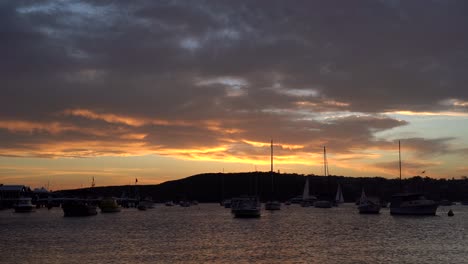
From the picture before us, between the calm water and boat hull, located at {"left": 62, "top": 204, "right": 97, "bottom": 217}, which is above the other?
boat hull, located at {"left": 62, "top": 204, "right": 97, "bottom": 217}

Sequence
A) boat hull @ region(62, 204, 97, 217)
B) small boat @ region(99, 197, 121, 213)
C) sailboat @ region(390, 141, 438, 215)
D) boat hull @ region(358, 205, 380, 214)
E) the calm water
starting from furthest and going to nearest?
small boat @ region(99, 197, 121, 213) < boat hull @ region(62, 204, 97, 217) < boat hull @ region(358, 205, 380, 214) < sailboat @ region(390, 141, 438, 215) < the calm water

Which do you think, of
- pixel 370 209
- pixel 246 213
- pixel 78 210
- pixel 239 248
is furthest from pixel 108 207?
pixel 239 248

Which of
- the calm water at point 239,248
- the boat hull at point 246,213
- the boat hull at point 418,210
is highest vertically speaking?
the boat hull at point 418,210

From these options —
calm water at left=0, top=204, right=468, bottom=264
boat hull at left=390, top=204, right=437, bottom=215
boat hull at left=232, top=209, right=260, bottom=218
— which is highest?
boat hull at left=390, top=204, right=437, bottom=215

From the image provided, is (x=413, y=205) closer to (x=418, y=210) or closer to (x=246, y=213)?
(x=418, y=210)

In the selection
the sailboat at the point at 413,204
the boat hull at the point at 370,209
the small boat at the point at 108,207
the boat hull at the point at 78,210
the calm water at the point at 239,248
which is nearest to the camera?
the calm water at the point at 239,248

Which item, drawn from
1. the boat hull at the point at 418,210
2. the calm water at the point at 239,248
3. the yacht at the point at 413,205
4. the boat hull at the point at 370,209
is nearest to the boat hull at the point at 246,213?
the yacht at the point at 413,205

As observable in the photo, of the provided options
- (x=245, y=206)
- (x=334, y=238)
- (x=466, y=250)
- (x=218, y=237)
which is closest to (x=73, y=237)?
(x=218, y=237)

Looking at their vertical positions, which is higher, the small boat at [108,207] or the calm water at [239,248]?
the small boat at [108,207]

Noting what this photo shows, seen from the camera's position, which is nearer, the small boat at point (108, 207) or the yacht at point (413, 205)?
the yacht at point (413, 205)

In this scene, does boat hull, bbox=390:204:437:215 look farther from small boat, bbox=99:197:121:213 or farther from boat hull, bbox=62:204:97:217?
small boat, bbox=99:197:121:213

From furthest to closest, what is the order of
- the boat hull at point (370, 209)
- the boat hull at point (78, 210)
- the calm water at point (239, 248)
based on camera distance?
the boat hull at point (78, 210), the boat hull at point (370, 209), the calm water at point (239, 248)

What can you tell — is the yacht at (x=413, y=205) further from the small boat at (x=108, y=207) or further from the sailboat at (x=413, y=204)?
the small boat at (x=108, y=207)

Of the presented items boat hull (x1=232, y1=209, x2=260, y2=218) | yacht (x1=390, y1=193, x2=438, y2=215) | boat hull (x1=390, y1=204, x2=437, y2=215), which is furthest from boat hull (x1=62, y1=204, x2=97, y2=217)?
boat hull (x1=390, y1=204, x2=437, y2=215)
